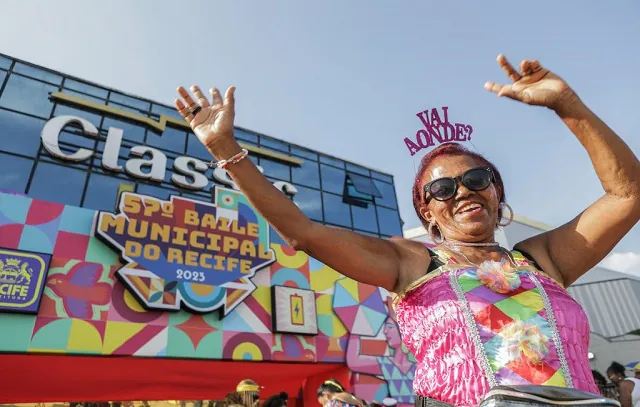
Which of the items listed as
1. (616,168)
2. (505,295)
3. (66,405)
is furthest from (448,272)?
(66,405)

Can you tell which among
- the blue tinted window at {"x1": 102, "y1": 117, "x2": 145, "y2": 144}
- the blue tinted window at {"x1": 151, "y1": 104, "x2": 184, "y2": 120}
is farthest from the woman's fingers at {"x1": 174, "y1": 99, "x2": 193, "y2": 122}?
the blue tinted window at {"x1": 151, "y1": 104, "x2": 184, "y2": 120}

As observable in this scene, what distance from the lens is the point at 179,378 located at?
25.5 ft

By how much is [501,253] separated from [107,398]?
7.90m

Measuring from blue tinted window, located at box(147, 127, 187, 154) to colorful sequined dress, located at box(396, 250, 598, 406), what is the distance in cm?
953

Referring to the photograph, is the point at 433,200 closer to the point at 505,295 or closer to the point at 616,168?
the point at 505,295

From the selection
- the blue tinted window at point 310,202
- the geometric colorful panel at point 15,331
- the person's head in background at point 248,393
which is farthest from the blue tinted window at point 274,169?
the person's head in background at point 248,393

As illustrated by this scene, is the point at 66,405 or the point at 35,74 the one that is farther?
the point at 35,74

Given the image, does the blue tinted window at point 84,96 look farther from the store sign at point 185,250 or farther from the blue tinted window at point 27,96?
the store sign at point 185,250

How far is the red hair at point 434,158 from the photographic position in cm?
167

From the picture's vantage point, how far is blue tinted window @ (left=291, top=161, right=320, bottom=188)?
38.5ft

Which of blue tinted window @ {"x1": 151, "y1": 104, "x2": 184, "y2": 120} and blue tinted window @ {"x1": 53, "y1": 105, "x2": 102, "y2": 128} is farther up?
blue tinted window @ {"x1": 151, "y1": 104, "x2": 184, "y2": 120}

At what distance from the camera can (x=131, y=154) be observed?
920 cm

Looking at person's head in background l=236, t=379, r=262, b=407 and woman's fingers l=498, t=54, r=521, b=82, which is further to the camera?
person's head in background l=236, t=379, r=262, b=407

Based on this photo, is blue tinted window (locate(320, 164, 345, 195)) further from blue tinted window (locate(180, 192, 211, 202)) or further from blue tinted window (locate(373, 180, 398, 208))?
blue tinted window (locate(180, 192, 211, 202))
